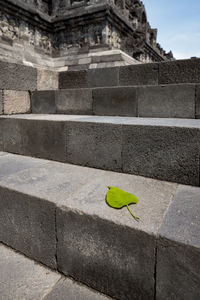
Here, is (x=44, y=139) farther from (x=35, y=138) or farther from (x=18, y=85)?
(x=18, y=85)

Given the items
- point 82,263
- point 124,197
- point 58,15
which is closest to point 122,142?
point 124,197

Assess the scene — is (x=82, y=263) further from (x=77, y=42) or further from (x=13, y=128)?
(x=77, y=42)

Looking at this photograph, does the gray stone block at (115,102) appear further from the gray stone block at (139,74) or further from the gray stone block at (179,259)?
the gray stone block at (179,259)

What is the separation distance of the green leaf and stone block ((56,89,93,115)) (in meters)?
2.11

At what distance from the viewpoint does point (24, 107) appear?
12.7 feet

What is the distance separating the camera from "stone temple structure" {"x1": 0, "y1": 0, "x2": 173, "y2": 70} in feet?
22.4

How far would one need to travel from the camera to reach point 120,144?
80.5 inches

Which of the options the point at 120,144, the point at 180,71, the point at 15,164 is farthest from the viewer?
the point at 180,71

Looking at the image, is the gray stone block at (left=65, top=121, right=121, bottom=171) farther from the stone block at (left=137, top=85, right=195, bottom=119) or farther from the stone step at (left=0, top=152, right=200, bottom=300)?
the stone block at (left=137, top=85, right=195, bottom=119)

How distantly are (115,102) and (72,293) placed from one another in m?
2.52

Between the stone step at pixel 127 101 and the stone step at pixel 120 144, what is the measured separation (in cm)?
56

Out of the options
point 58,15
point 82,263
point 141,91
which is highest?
point 58,15

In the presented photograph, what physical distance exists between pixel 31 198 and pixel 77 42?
26.3ft

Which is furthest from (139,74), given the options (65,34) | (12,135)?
(65,34)
